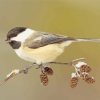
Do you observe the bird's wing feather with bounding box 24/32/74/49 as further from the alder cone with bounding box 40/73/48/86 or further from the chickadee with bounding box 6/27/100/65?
the alder cone with bounding box 40/73/48/86

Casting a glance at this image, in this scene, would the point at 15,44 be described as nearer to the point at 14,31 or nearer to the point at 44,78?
the point at 14,31

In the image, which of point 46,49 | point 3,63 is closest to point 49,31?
point 46,49

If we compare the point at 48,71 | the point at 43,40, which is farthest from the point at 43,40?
the point at 48,71

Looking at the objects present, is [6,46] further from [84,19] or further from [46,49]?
[84,19]

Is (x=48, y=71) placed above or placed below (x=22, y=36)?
below

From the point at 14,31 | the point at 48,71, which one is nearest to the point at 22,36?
the point at 14,31

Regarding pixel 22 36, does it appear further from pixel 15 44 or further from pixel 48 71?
pixel 48 71
